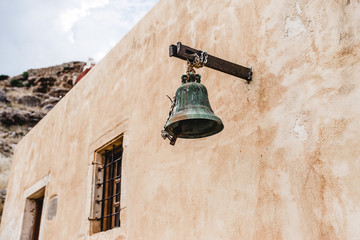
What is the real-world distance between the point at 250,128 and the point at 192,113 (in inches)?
21.4

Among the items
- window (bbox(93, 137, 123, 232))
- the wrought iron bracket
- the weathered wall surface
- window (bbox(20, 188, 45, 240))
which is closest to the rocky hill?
window (bbox(20, 188, 45, 240))

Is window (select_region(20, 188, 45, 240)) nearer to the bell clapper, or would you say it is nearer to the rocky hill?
the bell clapper

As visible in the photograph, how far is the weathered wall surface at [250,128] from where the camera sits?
1.93 m

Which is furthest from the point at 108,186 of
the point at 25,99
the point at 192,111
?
the point at 25,99

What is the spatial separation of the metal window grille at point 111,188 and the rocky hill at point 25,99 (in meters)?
10.3

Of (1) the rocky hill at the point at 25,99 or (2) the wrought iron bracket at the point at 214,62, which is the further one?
(1) the rocky hill at the point at 25,99

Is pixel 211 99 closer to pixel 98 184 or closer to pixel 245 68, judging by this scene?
pixel 245 68

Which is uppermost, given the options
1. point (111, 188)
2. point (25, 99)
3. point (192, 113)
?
point (25, 99)

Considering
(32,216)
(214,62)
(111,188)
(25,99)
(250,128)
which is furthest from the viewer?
(25,99)

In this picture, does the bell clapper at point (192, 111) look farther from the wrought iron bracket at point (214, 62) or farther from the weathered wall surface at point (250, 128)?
the weathered wall surface at point (250, 128)

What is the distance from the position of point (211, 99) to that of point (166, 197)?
94 cm

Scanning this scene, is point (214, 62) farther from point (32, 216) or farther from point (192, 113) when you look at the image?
point (32, 216)

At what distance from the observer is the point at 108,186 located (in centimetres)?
435

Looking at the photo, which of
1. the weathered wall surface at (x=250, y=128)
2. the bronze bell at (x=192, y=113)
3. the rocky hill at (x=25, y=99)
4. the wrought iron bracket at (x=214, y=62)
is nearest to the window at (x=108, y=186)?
the weathered wall surface at (x=250, y=128)
